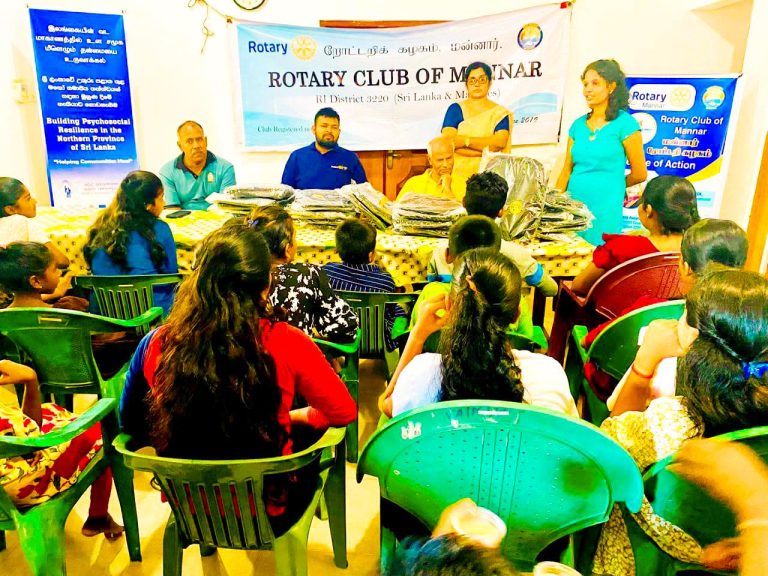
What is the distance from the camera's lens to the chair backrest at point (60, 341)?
5.30 ft

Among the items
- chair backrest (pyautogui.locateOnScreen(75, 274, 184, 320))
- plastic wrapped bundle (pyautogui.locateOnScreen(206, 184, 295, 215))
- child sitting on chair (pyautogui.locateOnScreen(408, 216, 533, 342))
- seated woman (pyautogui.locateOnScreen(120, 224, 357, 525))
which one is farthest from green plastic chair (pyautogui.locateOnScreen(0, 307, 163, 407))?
child sitting on chair (pyautogui.locateOnScreen(408, 216, 533, 342))

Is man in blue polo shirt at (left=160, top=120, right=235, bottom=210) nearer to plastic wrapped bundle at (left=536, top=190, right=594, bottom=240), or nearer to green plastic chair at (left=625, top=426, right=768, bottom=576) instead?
plastic wrapped bundle at (left=536, top=190, right=594, bottom=240)

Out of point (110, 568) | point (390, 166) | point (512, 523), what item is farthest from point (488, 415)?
point (390, 166)

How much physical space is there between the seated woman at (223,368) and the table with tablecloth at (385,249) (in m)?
1.21

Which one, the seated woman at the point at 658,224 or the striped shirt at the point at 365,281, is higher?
the seated woman at the point at 658,224

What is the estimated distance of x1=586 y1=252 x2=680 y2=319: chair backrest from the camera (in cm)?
186

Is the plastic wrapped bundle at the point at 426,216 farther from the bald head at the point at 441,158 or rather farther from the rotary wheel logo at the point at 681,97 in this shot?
the rotary wheel logo at the point at 681,97

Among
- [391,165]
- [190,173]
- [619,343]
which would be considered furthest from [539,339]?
[391,165]

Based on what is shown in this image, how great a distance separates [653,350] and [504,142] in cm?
317

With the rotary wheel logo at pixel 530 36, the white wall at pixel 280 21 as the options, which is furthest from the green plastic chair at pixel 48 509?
the rotary wheel logo at pixel 530 36

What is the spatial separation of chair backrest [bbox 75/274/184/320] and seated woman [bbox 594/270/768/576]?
1.79 metres

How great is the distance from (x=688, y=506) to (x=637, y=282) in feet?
3.46

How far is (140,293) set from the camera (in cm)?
219

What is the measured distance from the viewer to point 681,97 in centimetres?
426
